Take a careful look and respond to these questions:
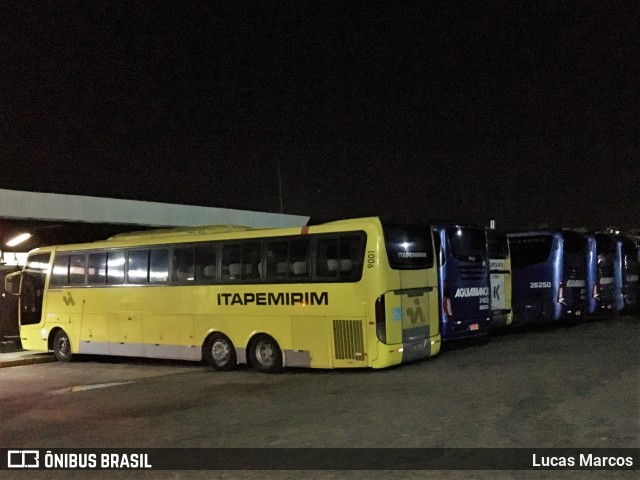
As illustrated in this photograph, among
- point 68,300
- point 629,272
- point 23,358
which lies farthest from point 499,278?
point 23,358

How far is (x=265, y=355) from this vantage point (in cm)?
1312

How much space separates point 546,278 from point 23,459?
49.5 ft

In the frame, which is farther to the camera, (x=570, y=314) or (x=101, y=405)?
(x=570, y=314)

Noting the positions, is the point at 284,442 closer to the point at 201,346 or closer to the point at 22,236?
the point at 201,346

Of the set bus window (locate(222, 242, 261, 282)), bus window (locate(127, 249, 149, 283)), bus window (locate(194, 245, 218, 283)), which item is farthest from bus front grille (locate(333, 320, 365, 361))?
bus window (locate(127, 249, 149, 283))

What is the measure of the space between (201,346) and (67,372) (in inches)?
136

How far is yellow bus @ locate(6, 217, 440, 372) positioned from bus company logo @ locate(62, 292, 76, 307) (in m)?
0.04

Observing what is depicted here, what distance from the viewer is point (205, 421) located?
8.62 metres

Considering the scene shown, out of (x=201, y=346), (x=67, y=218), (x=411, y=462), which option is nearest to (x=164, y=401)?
(x=201, y=346)

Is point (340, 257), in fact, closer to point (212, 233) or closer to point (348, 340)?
point (348, 340)

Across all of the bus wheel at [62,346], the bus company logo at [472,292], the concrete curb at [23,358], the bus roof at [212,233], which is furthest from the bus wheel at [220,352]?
the concrete curb at [23,358]

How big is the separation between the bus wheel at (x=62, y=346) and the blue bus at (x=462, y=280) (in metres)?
9.27

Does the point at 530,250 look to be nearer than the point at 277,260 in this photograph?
No

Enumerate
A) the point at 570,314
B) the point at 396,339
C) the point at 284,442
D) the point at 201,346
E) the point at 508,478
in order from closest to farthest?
the point at 508,478, the point at 284,442, the point at 396,339, the point at 201,346, the point at 570,314
